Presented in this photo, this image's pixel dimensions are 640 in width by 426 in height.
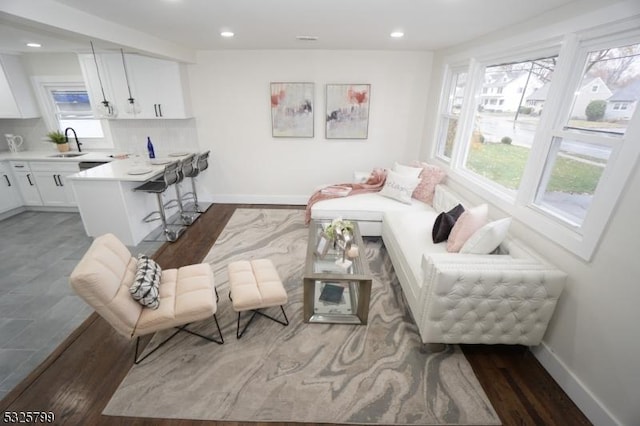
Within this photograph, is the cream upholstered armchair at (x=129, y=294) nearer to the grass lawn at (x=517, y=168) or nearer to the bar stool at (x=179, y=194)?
the bar stool at (x=179, y=194)

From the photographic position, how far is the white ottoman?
2.09m

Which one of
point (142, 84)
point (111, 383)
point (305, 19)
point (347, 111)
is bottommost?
point (111, 383)

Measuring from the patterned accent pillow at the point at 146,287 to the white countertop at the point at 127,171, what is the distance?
152 centimetres

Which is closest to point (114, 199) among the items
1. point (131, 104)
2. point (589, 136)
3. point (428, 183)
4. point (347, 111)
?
point (131, 104)

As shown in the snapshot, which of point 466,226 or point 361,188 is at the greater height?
point 466,226

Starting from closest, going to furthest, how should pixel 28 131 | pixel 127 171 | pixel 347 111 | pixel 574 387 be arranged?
pixel 574 387
pixel 127 171
pixel 347 111
pixel 28 131

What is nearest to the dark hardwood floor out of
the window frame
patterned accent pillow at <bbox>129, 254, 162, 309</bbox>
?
patterned accent pillow at <bbox>129, 254, 162, 309</bbox>

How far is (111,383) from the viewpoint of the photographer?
1865 mm

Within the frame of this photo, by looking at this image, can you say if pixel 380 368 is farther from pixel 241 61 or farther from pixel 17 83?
pixel 17 83

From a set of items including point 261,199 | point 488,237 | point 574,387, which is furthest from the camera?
point 261,199

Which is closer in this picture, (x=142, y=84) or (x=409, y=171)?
(x=409, y=171)

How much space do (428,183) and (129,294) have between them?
11.4ft

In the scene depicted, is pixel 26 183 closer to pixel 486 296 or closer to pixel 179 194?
pixel 179 194

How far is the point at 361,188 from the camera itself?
4070 mm
